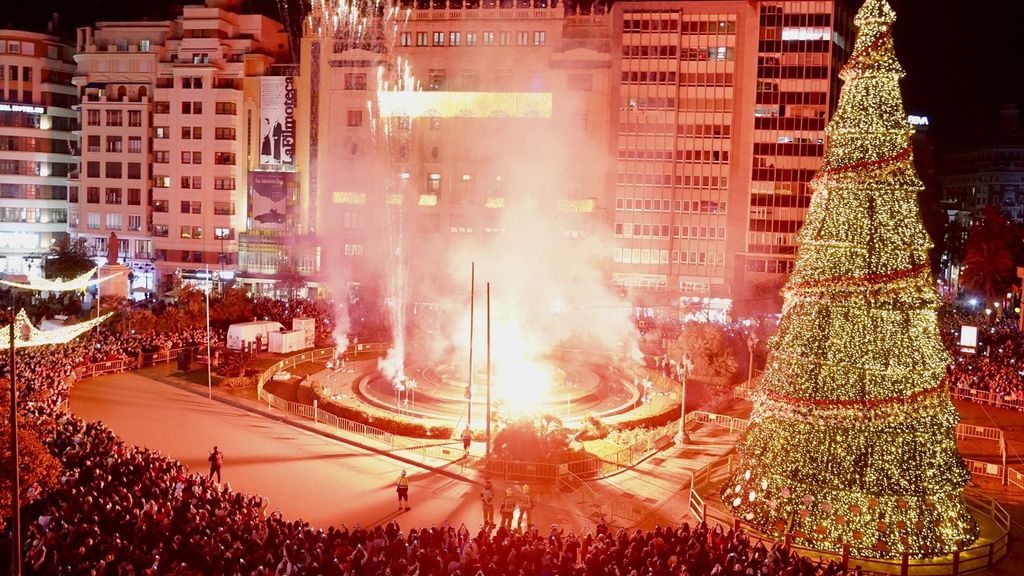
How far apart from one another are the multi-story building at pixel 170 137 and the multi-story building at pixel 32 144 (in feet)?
12.8

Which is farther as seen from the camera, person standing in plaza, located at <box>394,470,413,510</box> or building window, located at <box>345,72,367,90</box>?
building window, located at <box>345,72,367,90</box>

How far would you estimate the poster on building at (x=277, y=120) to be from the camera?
230ft

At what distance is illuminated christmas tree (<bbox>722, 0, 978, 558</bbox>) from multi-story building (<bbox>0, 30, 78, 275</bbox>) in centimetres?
7124

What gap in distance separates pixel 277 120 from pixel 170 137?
9382 millimetres

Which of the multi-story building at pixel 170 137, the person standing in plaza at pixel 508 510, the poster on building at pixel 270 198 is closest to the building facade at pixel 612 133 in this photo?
the poster on building at pixel 270 198

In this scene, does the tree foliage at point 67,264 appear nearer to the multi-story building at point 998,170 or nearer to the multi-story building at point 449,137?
the multi-story building at point 449,137

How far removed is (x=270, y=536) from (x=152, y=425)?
14831mm

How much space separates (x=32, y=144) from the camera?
240 ft

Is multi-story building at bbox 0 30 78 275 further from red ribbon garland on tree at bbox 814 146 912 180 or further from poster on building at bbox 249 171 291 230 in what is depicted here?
red ribbon garland on tree at bbox 814 146 912 180

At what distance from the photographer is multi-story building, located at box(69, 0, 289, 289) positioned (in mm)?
69750

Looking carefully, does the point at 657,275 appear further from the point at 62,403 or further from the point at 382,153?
the point at 62,403

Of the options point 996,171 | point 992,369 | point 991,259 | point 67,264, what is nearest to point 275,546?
point 992,369

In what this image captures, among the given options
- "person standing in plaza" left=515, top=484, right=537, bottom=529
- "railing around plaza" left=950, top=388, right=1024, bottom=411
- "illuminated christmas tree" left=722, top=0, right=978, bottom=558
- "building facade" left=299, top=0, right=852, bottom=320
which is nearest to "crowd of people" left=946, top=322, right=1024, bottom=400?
"railing around plaza" left=950, top=388, right=1024, bottom=411

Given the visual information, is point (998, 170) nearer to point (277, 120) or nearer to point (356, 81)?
point (356, 81)
